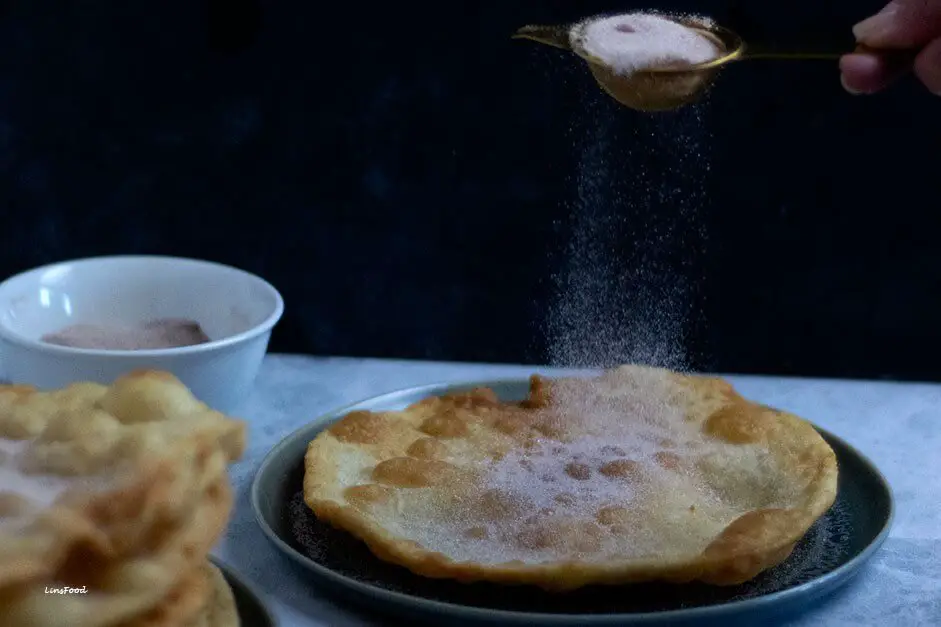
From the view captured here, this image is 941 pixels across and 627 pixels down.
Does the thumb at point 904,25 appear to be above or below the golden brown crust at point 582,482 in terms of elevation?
above

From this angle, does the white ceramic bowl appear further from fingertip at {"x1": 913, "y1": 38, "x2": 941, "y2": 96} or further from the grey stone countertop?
fingertip at {"x1": 913, "y1": 38, "x2": 941, "y2": 96}

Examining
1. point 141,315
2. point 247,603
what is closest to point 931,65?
point 247,603

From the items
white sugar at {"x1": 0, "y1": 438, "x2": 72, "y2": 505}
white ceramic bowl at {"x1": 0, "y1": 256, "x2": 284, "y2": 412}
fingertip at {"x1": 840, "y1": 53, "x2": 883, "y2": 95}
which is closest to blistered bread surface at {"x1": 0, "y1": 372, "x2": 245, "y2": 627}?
white sugar at {"x1": 0, "y1": 438, "x2": 72, "y2": 505}

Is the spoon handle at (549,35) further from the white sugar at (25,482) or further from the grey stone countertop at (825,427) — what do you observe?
the white sugar at (25,482)

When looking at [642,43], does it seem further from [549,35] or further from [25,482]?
[25,482]

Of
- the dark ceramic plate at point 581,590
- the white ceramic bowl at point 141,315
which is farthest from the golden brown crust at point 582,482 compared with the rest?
the white ceramic bowl at point 141,315

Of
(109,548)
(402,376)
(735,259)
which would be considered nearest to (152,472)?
(109,548)
